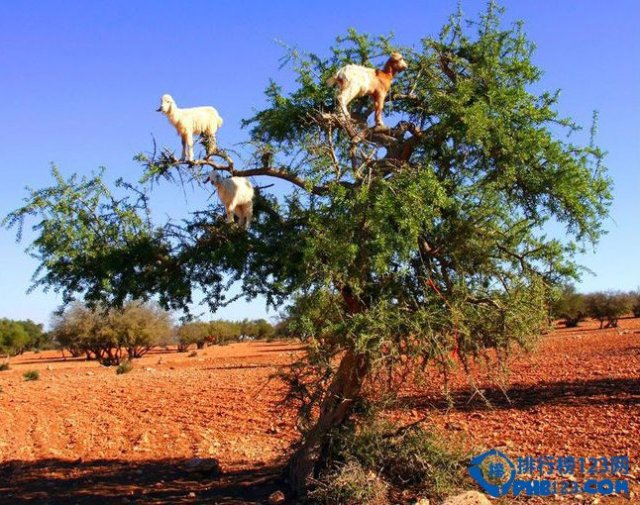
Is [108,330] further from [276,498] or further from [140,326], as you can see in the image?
[276,498]

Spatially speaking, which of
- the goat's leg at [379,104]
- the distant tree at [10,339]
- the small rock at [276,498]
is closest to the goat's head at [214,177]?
the goat's leg at [379,104]

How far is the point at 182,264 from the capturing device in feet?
26.2

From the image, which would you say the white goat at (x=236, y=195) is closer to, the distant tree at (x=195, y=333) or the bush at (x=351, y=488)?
the bush at (x=351, y=488)

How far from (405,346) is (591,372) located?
41.2ft

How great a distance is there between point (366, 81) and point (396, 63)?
0.61 meters

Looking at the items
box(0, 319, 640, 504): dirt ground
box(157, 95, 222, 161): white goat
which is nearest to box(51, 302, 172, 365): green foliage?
box(0, 319, 640, 504): dirt ground

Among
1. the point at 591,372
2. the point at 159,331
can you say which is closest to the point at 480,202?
the point at 591,372

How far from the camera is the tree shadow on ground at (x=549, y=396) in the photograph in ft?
42.4

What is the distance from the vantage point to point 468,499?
718 centimetres

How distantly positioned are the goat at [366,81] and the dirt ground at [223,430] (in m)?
3.29

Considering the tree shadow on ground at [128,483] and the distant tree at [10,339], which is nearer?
the tree shadow on ground at [128,483]

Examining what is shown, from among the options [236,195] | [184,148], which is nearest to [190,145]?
[184,148]

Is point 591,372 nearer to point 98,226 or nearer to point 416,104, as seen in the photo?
point 416,104

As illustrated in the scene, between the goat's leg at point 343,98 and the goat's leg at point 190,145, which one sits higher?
the goat's leg at point 343,98
